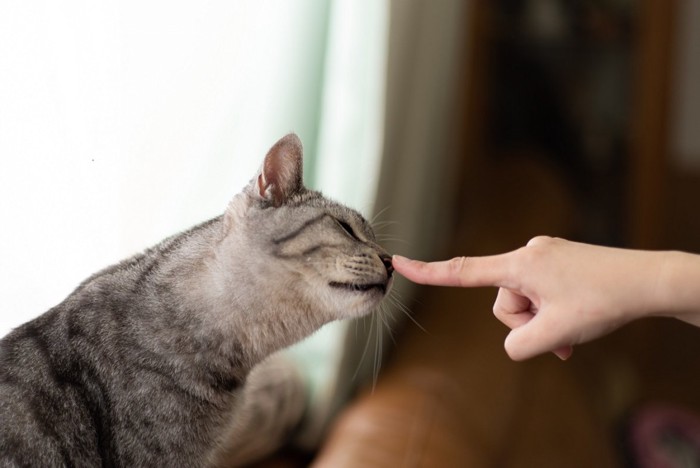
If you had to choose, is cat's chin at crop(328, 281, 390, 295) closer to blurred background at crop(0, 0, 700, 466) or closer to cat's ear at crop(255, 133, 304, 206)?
cat's ear at crop(255, 133, 304, 206)

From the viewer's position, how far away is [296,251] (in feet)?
2.47

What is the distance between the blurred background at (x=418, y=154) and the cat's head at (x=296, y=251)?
0.14 metres

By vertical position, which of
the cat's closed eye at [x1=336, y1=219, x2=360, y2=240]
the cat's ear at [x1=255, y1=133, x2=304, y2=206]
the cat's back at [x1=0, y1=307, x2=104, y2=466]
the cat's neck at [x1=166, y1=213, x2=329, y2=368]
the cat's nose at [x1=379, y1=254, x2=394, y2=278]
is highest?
the cat's ear at [x1=255, y1=133, x2=304, y2=206]

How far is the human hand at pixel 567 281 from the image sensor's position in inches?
26.1

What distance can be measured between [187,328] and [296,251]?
0.46 feet

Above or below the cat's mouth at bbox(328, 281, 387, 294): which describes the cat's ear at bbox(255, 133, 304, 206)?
above

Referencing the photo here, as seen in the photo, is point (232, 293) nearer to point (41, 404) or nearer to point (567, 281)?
point (41, 404)

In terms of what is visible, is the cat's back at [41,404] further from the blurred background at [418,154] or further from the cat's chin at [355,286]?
the cat's chin at [355,286]

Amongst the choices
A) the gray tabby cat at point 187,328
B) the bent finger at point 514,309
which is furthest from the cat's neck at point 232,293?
the bent finger at point 514,309

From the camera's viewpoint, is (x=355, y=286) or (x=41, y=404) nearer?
(x=41, y=404)

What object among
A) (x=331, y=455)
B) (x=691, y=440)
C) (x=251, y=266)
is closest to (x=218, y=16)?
(x=251, y=266)

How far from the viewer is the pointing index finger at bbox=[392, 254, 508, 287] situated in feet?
2.22

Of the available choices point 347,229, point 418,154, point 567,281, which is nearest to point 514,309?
point 567,281

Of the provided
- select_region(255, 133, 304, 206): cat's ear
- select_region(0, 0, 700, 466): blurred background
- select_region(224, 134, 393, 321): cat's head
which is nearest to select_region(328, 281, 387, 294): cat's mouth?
select_region(224, 134, 393, 321): cat's head
